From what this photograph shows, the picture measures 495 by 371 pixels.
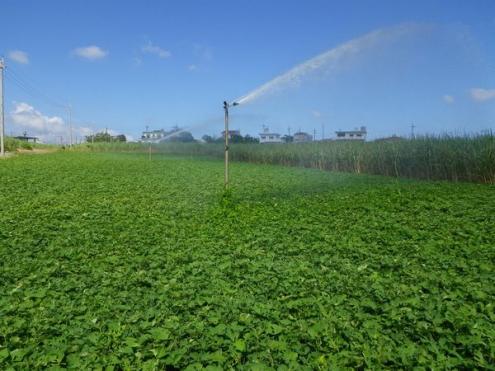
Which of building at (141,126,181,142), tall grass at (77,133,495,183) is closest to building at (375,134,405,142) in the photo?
tall grass at (77,133,495,183)

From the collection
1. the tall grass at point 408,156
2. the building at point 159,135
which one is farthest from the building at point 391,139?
the building at point 159,135

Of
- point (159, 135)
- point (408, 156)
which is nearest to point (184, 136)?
point (159, 135)

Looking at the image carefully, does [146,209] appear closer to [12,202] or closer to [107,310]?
[12,202]

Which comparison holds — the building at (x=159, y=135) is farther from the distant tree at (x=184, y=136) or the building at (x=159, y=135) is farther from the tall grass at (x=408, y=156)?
the tall grass at (x=408, y=156)

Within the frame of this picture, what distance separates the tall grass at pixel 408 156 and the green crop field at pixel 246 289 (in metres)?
10.3

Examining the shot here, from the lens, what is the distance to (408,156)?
20656mm

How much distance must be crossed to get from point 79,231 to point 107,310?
3359mm

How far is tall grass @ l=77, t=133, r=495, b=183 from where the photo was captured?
669 inches

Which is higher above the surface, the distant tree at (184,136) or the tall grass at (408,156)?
the distant tree at (184,136)

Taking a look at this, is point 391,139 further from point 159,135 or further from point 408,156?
point 159,135

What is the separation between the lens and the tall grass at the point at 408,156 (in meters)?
17.0

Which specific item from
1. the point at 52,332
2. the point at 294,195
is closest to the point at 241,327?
the point at 52,332

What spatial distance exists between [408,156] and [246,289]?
18.7 metres

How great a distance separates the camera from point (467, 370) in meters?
2.72
